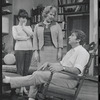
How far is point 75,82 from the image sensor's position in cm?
205

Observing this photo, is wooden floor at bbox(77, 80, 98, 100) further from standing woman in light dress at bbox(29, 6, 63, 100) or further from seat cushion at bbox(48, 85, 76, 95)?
standing woman in light dress at bbox(29, 6, 63, 100)

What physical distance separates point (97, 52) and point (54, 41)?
38 centimetres

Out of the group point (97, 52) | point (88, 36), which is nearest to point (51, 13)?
point (88, 36)

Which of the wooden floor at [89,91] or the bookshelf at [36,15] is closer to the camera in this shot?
the wooden floor at [89,91]

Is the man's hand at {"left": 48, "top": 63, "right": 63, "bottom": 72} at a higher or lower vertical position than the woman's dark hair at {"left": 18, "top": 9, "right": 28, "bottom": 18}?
lower

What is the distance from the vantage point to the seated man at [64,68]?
2.01 metres

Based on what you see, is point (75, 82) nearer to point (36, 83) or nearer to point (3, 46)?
point (36, 83)

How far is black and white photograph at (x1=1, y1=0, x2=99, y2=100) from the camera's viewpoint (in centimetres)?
200

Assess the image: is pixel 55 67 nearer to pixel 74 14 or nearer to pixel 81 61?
pixel 81 61

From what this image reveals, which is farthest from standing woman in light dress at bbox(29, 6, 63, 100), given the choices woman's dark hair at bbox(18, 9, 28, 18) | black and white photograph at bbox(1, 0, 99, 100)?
woman's dark hair at bbox(18, 9, 28, 18)

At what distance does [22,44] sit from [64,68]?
43 cm

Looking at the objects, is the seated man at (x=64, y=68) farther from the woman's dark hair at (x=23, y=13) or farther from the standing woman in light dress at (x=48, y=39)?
the woman's dark hair at (x=23, y=13)

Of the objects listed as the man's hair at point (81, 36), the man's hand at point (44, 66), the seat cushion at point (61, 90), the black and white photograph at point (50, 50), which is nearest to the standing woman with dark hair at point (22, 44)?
the black and white photograph at point (50, 50)

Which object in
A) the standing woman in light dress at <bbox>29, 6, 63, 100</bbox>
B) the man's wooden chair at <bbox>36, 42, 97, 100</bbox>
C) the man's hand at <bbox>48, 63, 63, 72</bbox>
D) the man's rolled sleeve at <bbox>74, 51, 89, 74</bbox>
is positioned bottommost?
the man's wooden chair at <bbox>36, 42, 97, 100</bbox>
